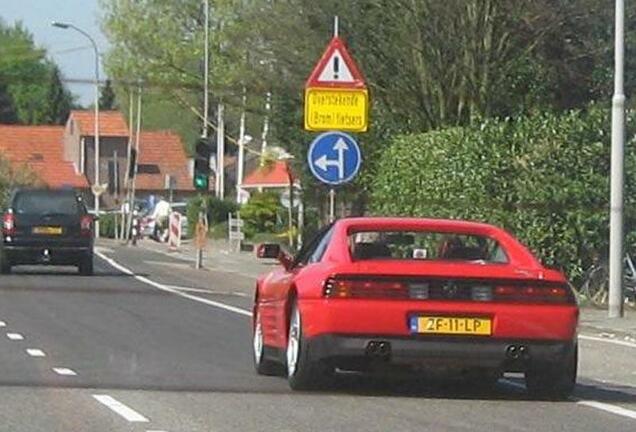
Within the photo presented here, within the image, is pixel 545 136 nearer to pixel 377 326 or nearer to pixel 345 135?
pixel 345 135

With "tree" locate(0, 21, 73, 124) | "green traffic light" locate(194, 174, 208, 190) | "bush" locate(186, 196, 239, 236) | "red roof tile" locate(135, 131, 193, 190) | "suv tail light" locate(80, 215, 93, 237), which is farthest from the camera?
"tree" locate(0, 21, 73, 124)

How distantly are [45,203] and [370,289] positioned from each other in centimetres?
2447

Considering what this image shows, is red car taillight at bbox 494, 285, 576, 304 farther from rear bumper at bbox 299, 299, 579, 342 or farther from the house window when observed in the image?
the house window

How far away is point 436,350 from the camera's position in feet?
47.6

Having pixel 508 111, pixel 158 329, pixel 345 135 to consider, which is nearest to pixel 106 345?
pixel 158 329

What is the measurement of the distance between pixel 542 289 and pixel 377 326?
1.21m

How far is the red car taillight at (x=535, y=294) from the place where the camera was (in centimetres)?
1468

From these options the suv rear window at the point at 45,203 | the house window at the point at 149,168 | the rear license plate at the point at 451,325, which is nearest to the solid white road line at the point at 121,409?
the rear license plate at the point at 451,325

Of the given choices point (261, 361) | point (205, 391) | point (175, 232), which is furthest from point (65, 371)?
point (175, 232)

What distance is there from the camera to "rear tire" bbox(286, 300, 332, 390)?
14.9 meters

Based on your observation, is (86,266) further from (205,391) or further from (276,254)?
(205,391)

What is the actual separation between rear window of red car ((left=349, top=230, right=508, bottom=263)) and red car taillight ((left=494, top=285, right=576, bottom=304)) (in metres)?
0.71

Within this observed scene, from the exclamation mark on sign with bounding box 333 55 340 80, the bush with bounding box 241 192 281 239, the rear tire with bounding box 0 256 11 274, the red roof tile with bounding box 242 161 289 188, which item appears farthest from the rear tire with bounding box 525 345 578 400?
the red roof tile with bounding box 242 161 289 188

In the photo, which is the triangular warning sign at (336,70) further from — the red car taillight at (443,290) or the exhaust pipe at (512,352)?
the exhaust pipe at (512,352)
